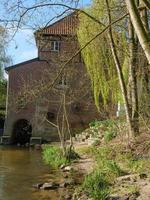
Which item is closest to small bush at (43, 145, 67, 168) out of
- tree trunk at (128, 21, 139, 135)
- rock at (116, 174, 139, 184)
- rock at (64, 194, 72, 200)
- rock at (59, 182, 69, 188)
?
tree trunk at (128, 21, 139, 135)

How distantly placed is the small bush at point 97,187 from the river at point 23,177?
3.94ft

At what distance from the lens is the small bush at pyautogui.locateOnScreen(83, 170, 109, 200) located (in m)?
11.8

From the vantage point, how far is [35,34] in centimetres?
1515

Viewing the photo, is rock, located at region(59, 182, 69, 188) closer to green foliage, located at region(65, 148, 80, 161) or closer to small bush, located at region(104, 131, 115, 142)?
green foliage, located at region(65, 148, 80, 161)

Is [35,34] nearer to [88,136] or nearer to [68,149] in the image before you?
[68,149]

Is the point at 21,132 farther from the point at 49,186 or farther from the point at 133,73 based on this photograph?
the point at 49,186

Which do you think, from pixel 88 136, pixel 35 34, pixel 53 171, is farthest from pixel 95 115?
pixel 35 34

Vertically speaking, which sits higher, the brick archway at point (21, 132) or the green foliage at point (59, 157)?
the brick archway at point (21, 132)

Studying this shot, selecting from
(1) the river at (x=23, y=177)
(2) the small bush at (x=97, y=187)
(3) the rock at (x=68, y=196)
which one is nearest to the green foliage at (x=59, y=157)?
(1) the river at (x=23, y=177)

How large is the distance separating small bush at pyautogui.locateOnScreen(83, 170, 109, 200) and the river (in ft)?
3.94

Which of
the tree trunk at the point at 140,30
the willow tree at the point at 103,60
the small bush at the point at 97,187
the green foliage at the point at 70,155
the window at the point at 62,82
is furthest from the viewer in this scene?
the willow tree at the point at 103,60

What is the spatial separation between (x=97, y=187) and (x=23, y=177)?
583 cm

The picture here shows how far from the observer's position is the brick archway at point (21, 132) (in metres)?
38.6

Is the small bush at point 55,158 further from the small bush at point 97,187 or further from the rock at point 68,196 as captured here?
the small bush at point 97,187
